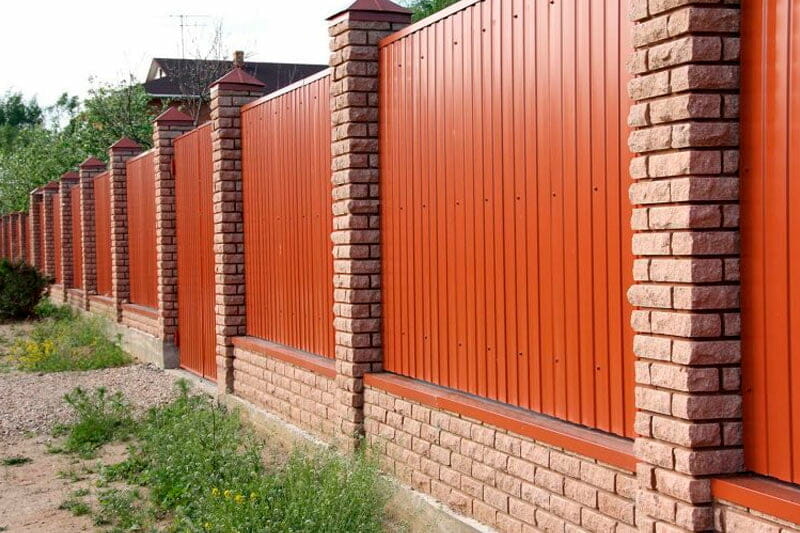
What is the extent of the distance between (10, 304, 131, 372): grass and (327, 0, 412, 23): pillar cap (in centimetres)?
921

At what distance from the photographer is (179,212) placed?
41.9 feet

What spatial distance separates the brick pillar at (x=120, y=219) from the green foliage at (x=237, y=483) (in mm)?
7929

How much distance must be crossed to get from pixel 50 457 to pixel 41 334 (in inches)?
405

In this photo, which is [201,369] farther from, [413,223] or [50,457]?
[413,223]

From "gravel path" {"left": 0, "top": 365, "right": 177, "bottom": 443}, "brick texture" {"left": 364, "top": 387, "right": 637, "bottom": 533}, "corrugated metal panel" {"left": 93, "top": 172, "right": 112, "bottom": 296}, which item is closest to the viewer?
"brick texture" {"left": 364, "top": 387, "right": 637, "bottom": 533}

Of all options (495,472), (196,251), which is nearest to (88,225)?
(196,251)

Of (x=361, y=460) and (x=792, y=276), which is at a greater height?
(x=792, y=276)

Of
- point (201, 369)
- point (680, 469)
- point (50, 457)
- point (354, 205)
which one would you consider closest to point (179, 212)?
point (201, 369)

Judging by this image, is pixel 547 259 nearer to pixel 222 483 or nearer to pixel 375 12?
pixel 375 12

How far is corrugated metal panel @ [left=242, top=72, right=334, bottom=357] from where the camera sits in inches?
310

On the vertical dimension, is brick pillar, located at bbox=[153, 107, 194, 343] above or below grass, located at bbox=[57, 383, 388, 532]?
above

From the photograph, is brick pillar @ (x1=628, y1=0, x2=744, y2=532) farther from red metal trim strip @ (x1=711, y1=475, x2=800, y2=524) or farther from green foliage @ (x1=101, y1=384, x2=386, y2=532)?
green foliage @ (x1=101, y1=384, x2=386, y2=532)

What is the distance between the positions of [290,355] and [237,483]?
190 centimetres

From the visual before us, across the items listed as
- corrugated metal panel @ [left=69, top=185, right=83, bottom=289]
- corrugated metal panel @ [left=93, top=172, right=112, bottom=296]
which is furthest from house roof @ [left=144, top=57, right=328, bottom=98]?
corrugated metal panel @ [left=93, top=172, right=112, bottom=296]
